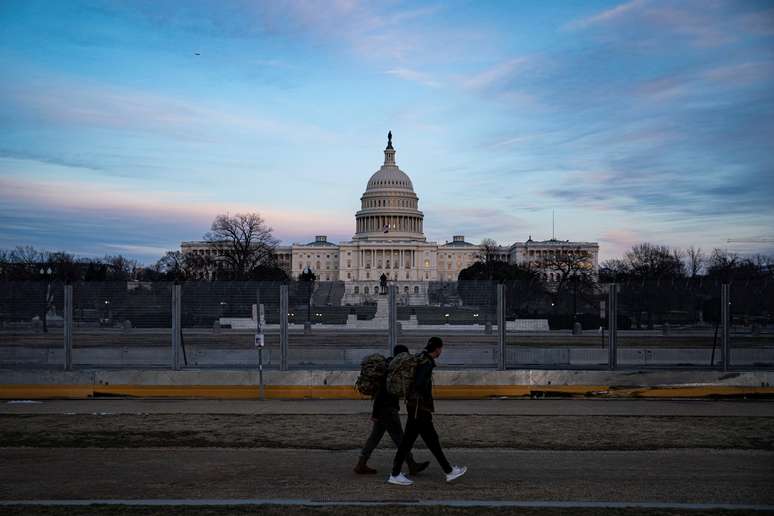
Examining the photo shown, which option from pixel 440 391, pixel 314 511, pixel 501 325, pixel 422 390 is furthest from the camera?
pixel 501 325

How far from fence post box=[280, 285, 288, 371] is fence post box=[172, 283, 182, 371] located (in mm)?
2539

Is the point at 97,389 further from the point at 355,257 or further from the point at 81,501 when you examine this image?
the point at 355,257

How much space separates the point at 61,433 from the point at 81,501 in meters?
5.17

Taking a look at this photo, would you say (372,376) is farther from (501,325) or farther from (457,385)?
(501,325)

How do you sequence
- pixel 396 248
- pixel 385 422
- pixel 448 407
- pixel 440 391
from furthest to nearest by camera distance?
pixel 396 248, pixel 440 391, pixel 448 407, pixel 385 422

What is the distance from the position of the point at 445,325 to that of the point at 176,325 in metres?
6.83

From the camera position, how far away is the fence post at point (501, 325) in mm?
20297

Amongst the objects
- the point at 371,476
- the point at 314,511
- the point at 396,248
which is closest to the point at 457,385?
the point at 371,476

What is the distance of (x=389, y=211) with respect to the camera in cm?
19238

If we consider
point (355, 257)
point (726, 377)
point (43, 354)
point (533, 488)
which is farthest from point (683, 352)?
point (355, 257)

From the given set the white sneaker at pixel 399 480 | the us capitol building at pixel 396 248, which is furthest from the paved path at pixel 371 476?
the us capitol building at pixel 396 248

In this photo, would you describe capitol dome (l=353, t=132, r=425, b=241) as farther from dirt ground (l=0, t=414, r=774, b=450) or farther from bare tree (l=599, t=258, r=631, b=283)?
dirt ground (l=0, t=414, r=774, b=450)

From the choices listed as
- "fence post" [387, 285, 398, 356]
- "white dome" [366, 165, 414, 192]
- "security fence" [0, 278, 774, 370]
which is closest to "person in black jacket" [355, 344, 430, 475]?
"fence post" [387, 285, 398, 356]

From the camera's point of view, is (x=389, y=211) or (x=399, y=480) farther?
(x=389, y=211)
